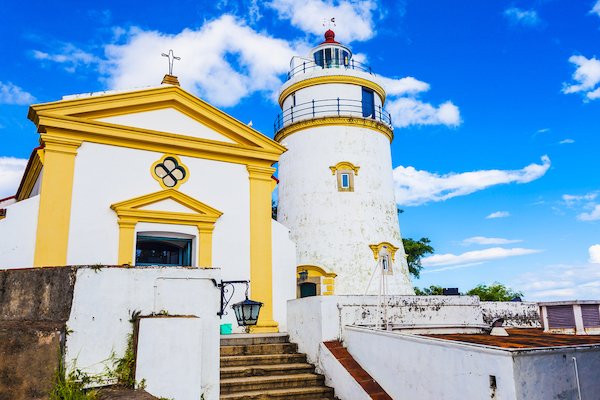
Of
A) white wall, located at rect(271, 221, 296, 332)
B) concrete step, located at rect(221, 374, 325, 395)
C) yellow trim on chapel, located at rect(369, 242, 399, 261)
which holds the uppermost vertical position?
yellow trim on chapel, located at rect(369, 242, 399, 261)

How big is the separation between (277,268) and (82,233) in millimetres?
4827

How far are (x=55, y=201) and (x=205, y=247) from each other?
3.49m

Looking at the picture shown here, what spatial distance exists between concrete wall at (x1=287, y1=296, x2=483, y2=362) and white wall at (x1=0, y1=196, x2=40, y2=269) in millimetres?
5658

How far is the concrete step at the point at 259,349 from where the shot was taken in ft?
30.0

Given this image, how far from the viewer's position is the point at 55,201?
1100cm

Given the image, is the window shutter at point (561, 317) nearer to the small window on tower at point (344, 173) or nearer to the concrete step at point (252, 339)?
the concrete step at point (252, 339)

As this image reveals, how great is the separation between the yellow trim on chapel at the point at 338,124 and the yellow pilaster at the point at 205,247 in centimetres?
814

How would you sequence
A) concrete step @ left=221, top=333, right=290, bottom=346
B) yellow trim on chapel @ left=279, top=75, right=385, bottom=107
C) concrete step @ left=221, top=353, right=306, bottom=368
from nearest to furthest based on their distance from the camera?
concrete step @ left=221, top=353, right=306, bottom=368 < concrete step @ left=221, top=333, right=290, bottom=346 < yellow trim on chapel @ left=279, top=75, right=385, bottom=107

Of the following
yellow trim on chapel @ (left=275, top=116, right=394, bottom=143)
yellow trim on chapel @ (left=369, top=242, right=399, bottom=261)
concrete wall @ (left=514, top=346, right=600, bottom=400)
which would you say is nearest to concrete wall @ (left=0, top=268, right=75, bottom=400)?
concrete wall @ (left=514, top=346, right=600, bottom=400)

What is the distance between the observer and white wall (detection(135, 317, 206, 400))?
5.91 metres

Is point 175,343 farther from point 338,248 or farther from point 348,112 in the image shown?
point 348,112

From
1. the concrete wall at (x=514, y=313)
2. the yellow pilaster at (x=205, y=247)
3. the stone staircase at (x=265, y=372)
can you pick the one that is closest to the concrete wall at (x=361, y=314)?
the stone staircase at (x=265, y=372)

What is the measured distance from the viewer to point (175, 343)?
6113mm

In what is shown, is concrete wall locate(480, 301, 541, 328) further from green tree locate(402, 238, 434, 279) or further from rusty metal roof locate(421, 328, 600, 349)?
green tree locate(402, 238, 434, 279)
